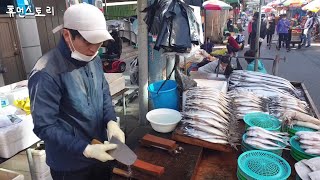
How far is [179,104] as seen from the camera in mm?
4059

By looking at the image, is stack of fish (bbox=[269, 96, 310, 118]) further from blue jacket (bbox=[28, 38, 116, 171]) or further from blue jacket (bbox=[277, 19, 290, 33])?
blue jacket (bbox=[277, 19, 290, 33])

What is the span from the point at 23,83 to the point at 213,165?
12.7 feet

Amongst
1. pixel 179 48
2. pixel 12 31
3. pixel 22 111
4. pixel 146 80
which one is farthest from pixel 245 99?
pixel 12 31

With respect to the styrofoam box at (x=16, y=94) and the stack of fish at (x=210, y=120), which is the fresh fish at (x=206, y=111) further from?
the styrofoam box at (x=16, y=94)

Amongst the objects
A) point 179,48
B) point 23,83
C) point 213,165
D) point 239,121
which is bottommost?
point 213,165

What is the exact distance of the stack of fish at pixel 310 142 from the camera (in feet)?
7.66

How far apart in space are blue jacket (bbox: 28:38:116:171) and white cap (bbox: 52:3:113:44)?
9.1 inches

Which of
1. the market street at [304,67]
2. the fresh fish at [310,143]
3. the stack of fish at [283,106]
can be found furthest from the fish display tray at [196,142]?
the market street at [304,67]

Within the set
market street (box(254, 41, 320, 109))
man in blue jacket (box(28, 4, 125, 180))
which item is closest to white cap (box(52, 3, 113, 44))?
man in blue jacket (box(28, 4, 125, 180))

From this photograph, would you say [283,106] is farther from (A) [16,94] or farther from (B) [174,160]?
(A) [16,94]

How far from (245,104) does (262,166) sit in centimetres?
134

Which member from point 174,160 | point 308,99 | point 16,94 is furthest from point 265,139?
point 16,94

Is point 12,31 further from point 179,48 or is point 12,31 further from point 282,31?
point 282,31

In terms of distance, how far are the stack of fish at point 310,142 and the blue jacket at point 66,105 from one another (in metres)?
1.94
